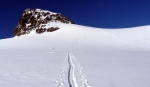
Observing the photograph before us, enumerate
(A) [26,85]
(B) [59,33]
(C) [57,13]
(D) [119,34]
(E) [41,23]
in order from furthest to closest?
(C) [57,13] < (E) [41,23] < (B) [59,33] < (D) [119,34] < (A) [26,85]

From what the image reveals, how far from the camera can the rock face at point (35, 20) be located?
95375 millimetres

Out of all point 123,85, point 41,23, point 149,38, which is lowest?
point 123,85

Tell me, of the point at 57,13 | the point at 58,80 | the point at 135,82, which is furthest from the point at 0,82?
the point at 57,13

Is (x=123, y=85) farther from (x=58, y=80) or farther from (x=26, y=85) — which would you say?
(x=26, y=85)

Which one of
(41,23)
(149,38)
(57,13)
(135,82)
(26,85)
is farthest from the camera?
(57,13)

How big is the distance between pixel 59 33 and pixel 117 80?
60.3m

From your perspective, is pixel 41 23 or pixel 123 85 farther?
pixel 41 23

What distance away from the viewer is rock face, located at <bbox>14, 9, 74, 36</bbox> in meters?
95.4

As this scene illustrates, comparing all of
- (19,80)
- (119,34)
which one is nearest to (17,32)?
(119,34)

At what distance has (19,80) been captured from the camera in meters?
11.7

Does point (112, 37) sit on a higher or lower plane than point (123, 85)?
higher

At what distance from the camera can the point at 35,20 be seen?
10175 centimetres

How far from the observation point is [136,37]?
60.9 m

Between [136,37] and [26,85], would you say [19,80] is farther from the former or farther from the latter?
[136,37]
